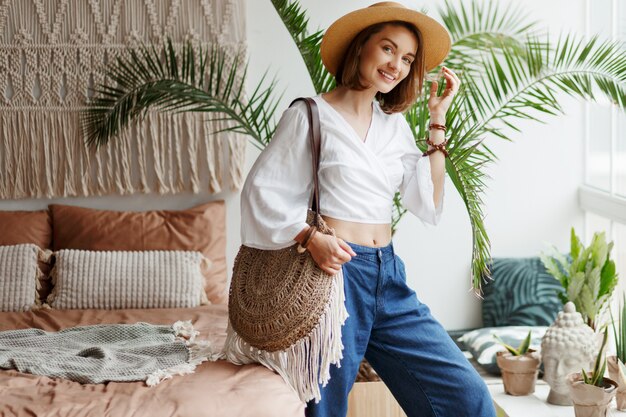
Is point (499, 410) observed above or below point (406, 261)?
below

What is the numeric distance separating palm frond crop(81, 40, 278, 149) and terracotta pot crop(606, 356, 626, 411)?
1.61 metres

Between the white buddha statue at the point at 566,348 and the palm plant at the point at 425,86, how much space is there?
1.14ft

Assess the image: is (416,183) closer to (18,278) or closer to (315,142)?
(315,142)

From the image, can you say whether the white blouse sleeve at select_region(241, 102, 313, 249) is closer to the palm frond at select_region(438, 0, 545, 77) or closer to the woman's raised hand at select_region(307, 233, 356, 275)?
the woman's raised hand at select_region(307, 233, 356, 275)

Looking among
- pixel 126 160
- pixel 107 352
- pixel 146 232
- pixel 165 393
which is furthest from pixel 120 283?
pixel 165 393

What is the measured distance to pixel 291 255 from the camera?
2.33 m

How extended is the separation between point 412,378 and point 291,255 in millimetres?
457

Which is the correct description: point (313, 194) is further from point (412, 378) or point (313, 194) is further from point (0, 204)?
point (0, 204)

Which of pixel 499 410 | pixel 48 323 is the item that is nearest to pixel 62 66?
pixel 48 323

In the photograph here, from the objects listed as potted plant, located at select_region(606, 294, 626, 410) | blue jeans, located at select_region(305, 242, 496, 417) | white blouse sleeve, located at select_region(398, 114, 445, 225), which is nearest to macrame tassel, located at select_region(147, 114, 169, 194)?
white blouse sleeve, located at select_region(398, 114, 445, 225)

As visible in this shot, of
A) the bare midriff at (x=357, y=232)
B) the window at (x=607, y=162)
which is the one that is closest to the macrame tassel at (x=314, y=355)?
the bare midriff at (x=357, y=232)

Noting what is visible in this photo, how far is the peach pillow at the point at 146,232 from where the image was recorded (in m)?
3.86

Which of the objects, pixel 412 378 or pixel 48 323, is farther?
pixel 48 323

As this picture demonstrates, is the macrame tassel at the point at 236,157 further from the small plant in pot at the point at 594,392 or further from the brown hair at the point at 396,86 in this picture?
the small plant in pot at the point at 594,392
